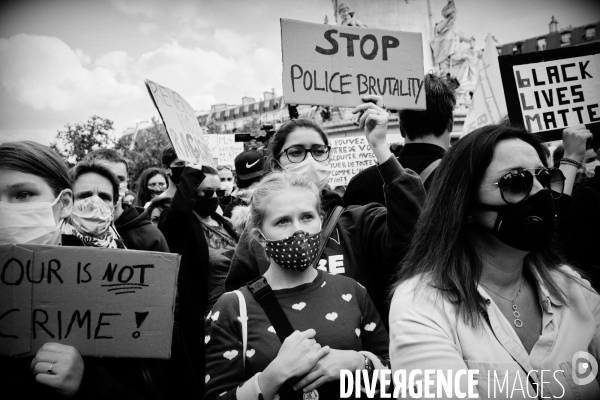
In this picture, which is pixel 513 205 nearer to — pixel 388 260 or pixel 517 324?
pixel 517 324

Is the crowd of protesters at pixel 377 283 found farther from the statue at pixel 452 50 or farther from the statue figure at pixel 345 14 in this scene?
the statue at pixel 452 50

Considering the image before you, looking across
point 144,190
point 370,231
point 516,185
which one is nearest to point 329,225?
point 370,231

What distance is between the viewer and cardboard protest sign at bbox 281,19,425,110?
3141 mm

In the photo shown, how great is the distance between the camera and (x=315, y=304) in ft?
6.72

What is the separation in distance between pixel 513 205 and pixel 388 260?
0.82 m

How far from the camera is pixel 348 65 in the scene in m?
3.28

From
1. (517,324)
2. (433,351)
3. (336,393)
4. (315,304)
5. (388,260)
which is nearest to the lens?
(433,351)

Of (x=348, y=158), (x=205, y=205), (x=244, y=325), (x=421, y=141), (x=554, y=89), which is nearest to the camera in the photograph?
(x=244, y=325)

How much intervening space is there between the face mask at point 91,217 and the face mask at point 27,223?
1.01 m

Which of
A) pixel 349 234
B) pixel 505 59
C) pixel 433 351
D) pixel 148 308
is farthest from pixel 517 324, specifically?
pixel 505 59

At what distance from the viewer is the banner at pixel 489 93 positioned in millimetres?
4714

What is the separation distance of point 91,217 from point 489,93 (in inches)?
149

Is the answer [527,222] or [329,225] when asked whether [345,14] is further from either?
[527,222]

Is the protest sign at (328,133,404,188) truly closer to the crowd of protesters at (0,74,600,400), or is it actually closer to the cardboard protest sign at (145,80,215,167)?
the cardboard protest sign at (145,80,215,167)
